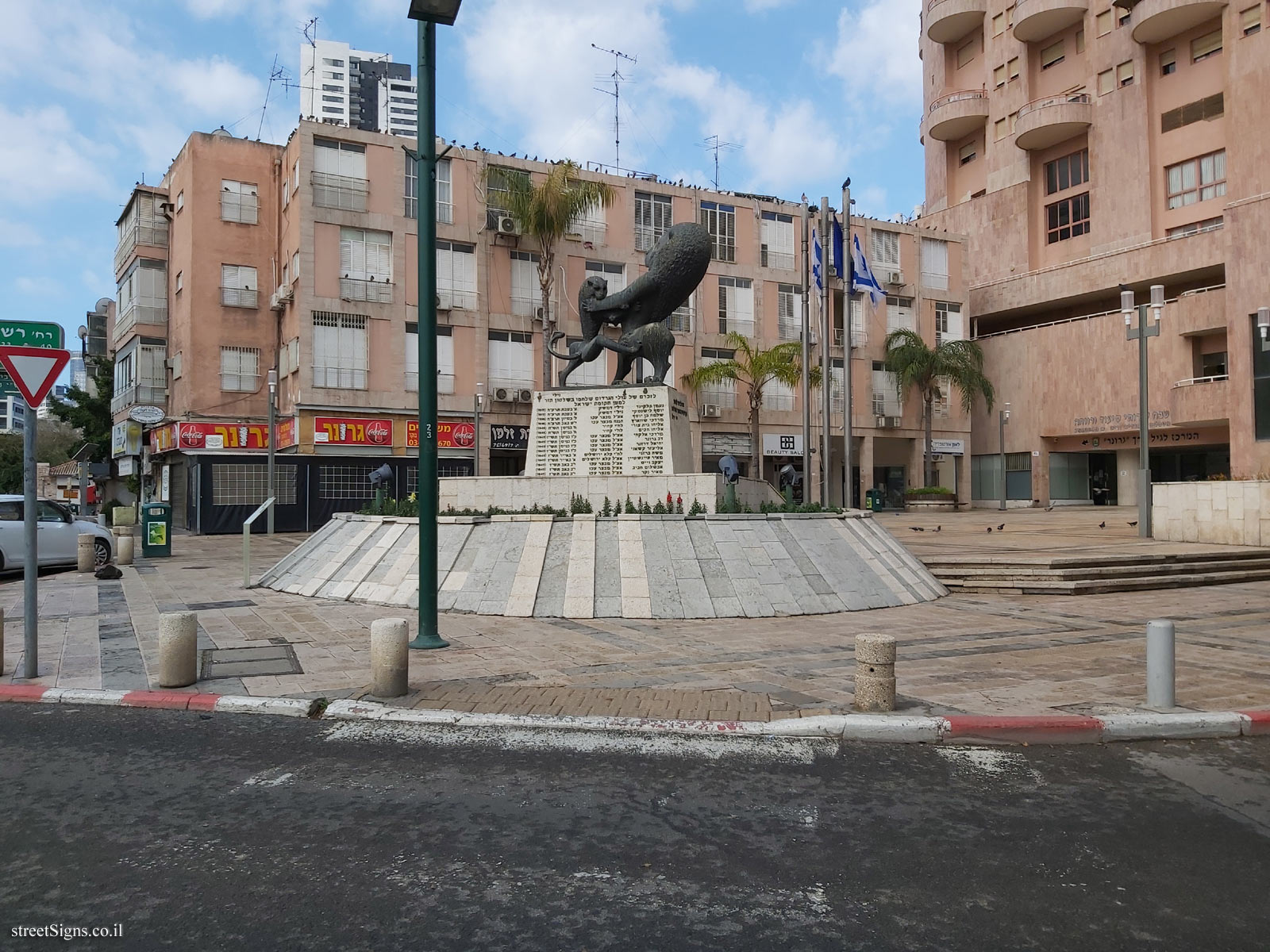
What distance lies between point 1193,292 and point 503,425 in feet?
101

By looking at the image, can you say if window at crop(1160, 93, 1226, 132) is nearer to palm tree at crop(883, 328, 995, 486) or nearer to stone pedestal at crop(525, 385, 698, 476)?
palm tree at crop(883, 328, 995, 486)

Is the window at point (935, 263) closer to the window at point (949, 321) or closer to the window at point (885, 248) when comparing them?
the window at point (949, 321)

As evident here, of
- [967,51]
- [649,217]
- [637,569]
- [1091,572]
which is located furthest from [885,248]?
[637,569]

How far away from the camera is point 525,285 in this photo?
3831 centimetres

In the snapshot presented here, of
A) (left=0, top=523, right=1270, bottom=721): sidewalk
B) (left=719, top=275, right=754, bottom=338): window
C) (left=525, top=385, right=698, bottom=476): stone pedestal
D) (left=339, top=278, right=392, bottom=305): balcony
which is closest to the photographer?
(left=0, top=523, right=1270, bottom=721): sidewalk

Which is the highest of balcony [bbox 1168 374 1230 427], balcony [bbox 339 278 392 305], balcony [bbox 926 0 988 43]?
balcony [bbox 926 0 988 43]

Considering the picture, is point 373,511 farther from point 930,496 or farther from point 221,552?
point 930,496

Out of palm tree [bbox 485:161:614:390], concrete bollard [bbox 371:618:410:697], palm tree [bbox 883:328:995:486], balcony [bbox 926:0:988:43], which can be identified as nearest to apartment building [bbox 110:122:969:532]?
palm tree [bbox 485:161:614:390]

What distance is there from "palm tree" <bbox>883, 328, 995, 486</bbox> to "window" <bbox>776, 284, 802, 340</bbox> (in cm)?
488

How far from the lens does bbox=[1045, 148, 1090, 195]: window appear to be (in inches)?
1833

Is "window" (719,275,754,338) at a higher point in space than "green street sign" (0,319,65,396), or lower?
higher

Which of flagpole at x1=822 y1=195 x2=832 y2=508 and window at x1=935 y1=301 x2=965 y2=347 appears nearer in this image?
flagpole at x1=822 y1=195 x2=832 y2=508

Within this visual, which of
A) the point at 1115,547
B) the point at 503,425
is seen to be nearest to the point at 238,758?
the point at 1115,547

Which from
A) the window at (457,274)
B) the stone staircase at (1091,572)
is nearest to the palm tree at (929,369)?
the window at (457,274)
